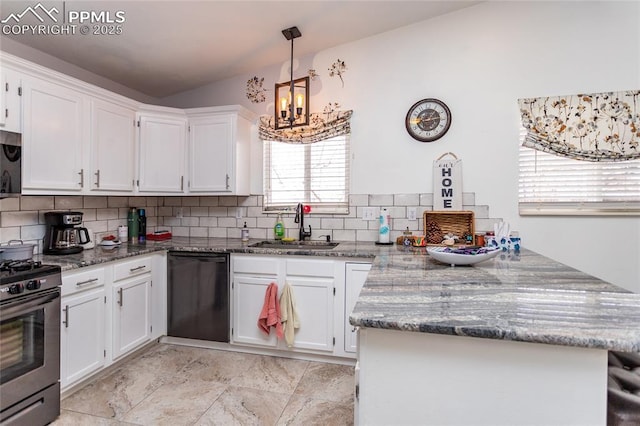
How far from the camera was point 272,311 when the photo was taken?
270 cm

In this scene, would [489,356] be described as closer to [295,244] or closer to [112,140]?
[295,244]

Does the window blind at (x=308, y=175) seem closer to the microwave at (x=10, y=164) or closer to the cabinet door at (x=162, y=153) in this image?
the cabinet door at (x=162, y=153)

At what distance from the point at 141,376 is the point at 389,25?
3500mm

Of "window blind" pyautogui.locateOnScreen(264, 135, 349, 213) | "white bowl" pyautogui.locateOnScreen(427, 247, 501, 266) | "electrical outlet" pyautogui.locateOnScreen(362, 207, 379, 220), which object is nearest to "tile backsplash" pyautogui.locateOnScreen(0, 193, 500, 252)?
"electrical outlet" pyautogui.locateOnScreen(362, 207, 379, 220)

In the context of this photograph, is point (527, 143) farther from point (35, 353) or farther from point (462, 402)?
point (35, 353)

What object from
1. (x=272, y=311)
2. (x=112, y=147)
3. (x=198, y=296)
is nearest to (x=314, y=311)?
(x=272, y=311)

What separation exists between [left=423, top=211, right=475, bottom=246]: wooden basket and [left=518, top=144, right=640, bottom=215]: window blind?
0.45 m

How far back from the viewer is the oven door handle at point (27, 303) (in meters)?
1.71

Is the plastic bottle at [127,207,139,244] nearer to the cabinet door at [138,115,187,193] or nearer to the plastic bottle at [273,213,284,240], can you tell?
the cabinet door at [138,115,187,193]

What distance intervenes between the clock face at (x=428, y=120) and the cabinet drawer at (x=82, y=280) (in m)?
2.71

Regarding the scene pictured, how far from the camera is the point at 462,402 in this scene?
1.06 metres

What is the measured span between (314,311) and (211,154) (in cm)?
176

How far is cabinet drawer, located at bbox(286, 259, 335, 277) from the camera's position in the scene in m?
2.68

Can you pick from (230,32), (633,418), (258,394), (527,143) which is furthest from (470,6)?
(258,394)
